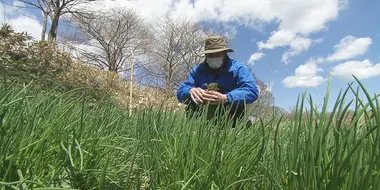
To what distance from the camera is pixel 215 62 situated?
113 inches

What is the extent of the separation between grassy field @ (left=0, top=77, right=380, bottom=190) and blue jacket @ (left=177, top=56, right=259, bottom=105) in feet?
4.96

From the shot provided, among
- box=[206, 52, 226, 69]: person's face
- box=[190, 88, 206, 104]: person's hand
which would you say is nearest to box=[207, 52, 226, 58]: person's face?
box=[206, 52, 226, 69]: person's face

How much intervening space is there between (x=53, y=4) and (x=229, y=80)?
13.5m

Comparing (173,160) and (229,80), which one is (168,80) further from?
(173,160)

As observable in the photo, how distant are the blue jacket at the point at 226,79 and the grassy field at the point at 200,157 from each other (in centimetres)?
151

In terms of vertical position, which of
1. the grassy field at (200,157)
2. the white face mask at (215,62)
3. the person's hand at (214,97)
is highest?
the white face mask at (215,62)

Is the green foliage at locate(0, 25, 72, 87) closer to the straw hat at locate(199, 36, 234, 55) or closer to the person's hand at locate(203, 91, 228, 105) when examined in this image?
the straw hat at locate(199, 36, 234, 55)

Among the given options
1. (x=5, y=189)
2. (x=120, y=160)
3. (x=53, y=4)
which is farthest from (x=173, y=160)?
(x=53, y=4)

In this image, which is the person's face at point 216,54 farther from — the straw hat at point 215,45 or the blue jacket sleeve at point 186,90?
the blue jacket sleeve at point 186,90

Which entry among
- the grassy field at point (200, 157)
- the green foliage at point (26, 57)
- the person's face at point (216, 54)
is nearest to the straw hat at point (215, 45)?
the person's face at point (216, 54)

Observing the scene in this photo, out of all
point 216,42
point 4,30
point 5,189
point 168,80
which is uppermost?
point 168,80

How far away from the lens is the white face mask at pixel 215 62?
285 centimetres

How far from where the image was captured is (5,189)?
0.62 metres

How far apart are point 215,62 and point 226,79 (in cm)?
20
